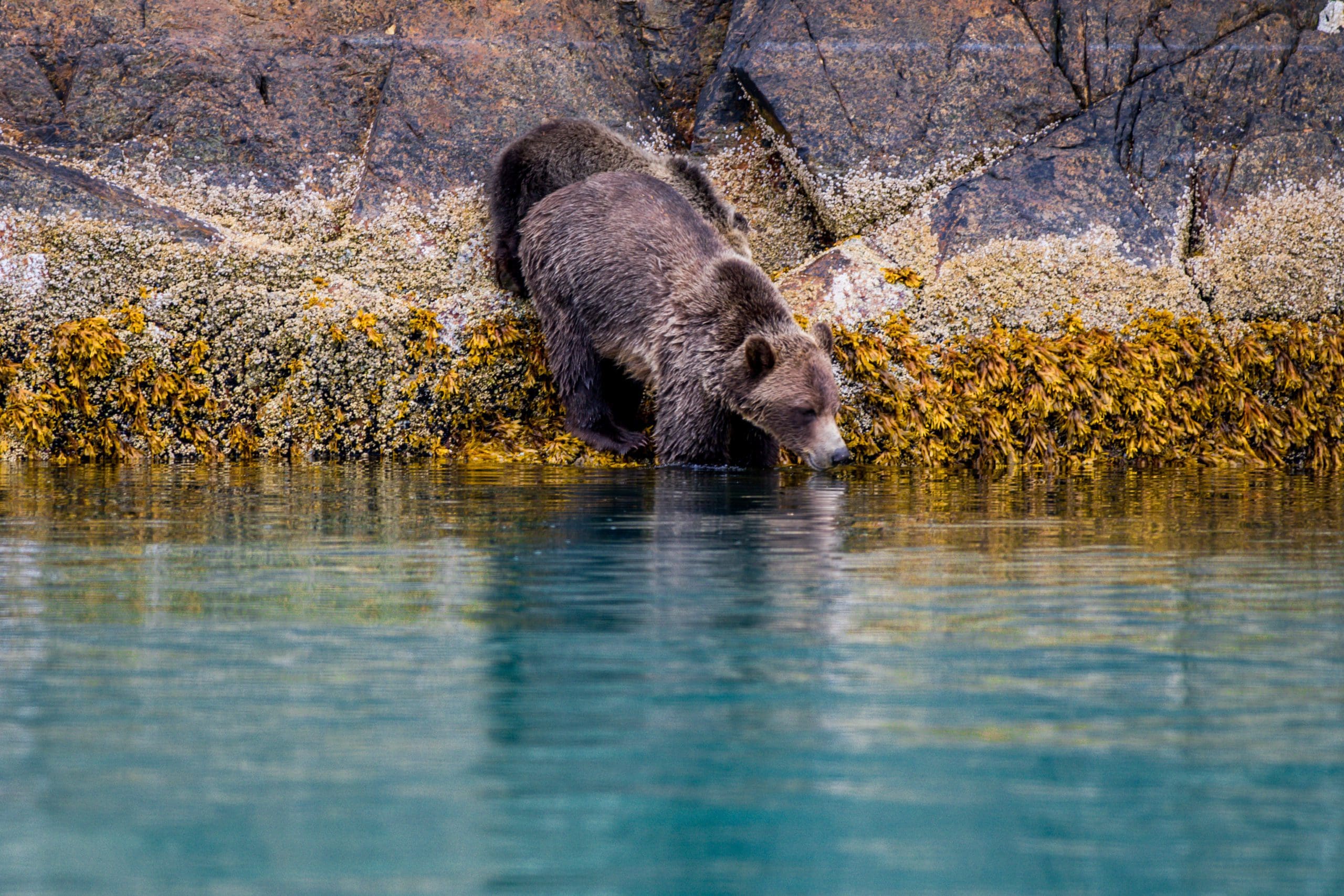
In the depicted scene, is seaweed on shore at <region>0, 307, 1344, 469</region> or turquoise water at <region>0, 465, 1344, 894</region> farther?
seaweed on shore at <region>0, 307, 1344, 469</region>

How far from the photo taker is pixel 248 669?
288 cm

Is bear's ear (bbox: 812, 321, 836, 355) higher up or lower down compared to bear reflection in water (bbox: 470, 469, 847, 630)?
higher up

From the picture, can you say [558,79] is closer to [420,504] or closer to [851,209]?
[851,209]

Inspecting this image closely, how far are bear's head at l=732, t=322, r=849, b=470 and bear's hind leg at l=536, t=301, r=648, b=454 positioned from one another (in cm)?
105

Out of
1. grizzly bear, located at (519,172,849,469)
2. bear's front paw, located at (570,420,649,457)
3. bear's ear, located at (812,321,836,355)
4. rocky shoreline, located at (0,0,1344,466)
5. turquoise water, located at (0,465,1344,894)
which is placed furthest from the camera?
rocky shoreline, located at (0,0,1344,466)

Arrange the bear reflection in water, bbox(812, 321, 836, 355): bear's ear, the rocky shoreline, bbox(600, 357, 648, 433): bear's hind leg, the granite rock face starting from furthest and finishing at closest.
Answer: the granite rock face < bbox(600, 357, 648, 433): bear's hind leg < the rocky shoreline < bbox(812, 321, 836, 355): bear's ear < the bear reflection in water

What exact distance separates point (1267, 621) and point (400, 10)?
9686mm

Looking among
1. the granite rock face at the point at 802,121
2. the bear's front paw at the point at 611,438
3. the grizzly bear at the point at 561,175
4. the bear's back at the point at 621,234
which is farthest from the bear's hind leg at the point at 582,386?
the granite rock face at the point at 802,121

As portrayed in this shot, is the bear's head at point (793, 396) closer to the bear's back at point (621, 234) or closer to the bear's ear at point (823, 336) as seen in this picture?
the bear's ear at point (823, 336)

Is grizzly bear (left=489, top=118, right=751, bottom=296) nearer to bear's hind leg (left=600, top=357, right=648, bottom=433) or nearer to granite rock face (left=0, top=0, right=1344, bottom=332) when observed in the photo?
granite rock face (left=0, top=0, right=1344, bottom=332)

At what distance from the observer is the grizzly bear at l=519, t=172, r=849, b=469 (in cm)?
836

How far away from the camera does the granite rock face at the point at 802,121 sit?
9648mm

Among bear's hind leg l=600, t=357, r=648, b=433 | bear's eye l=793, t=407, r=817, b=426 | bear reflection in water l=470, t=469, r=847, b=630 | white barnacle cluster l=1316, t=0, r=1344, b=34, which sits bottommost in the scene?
bear reflection in water l=470, t=469, r=847, b=630

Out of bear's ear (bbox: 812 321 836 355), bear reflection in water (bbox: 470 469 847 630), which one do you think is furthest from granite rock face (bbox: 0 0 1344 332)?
bear reflection in water (bbox: 470 469 847 630)
